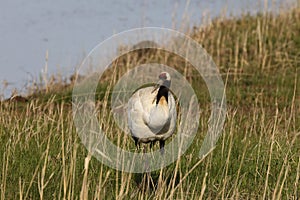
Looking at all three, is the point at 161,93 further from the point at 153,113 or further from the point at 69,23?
the point at 69,23

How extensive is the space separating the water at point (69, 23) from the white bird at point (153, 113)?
15.7 ft

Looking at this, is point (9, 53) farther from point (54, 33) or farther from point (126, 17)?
point (126, 17)

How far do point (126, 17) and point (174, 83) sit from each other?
4.70 meters

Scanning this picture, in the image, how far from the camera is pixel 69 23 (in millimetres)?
12508

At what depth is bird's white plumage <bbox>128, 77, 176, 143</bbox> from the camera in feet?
13.6

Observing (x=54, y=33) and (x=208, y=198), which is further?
(x=54, y=33)

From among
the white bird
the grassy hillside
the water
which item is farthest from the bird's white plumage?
the water

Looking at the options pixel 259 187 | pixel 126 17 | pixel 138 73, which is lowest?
pixel 259 187

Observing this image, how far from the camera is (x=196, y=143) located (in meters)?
5.14

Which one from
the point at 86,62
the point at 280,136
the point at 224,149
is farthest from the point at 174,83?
the point at 224,149

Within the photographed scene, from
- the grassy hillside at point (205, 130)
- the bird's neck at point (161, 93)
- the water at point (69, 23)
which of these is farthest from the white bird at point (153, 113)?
Answer: the water at point (69, 23)

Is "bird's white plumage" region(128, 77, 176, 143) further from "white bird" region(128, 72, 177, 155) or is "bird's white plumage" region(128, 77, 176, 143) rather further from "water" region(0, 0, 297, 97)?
"water" region(0, 0, 297, 97)

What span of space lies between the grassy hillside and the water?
487 millimetres

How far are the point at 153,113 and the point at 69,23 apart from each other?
8597 millimetres
